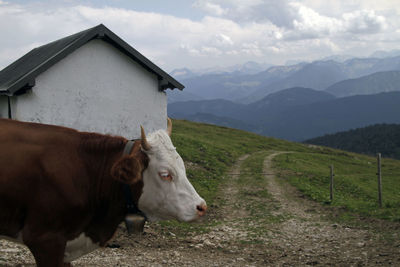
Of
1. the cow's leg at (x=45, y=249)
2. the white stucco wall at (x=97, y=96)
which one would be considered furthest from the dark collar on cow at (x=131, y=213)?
the white stucco wall at (x=97, y=96)

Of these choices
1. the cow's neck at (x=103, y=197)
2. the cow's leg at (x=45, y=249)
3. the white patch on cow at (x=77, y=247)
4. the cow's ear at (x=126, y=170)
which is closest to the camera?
the cow's leg at (x=45, y=249)

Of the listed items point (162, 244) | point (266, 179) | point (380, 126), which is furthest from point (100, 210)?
point (380, 126)

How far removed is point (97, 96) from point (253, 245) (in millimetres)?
10735

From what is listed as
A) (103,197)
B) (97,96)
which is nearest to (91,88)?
(97,96)

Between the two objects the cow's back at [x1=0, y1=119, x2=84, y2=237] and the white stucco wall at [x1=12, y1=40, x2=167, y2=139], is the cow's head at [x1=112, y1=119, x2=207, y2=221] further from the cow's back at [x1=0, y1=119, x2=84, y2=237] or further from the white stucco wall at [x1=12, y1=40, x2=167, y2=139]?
the white stucco wall at [x1=12, y1=40, x2=167, y2=139]

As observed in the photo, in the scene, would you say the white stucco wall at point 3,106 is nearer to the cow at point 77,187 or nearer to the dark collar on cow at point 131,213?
the cow at point 77,187

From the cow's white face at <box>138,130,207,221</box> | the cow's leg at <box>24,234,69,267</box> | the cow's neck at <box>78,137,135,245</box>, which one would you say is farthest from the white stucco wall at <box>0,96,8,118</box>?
the cow's white face at <box>138,130,207,221</box>

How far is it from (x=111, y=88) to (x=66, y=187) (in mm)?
14088

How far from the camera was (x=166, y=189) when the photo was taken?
4254mm

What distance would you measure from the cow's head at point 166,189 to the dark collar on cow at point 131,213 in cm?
10

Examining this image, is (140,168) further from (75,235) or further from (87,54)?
(87,54)

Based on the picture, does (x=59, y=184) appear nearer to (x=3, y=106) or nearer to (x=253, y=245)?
(x=253, y=245)

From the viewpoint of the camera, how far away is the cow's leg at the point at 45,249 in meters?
3.76

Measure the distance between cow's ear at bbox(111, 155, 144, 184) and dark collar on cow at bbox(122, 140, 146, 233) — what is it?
26 cm
